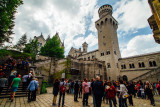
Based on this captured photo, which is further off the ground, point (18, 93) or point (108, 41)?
point (108, 41)

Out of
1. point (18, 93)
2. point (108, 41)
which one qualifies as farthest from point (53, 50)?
point (108, 41)

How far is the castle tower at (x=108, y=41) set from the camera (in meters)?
28.5

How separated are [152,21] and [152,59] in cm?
2485

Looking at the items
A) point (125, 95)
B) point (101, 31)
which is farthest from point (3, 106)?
point (101, 31)

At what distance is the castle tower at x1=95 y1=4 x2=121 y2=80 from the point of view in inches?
1122

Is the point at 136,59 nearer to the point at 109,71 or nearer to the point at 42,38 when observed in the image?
the point at 109,71

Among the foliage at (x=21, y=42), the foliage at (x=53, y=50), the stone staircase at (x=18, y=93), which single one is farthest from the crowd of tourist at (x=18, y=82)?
the foliage at (x=21, y=42)

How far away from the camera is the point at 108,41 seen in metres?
31.6

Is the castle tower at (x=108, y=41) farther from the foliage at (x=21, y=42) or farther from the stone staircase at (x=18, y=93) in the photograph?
the foliage at (x=21, y=42)

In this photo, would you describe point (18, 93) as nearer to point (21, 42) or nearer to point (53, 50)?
point (53, 50)

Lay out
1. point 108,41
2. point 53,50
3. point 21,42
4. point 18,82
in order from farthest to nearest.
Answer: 1. point 21,42
2. point 108,41
3. point 53,50
4. point 18,82

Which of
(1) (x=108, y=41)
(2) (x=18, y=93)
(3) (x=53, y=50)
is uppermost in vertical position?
(1) (x=108, y=41)

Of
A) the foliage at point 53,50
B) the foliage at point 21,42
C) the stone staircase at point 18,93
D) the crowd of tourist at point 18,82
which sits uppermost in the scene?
the foliage at point 21,42

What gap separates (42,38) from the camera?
44719mm
